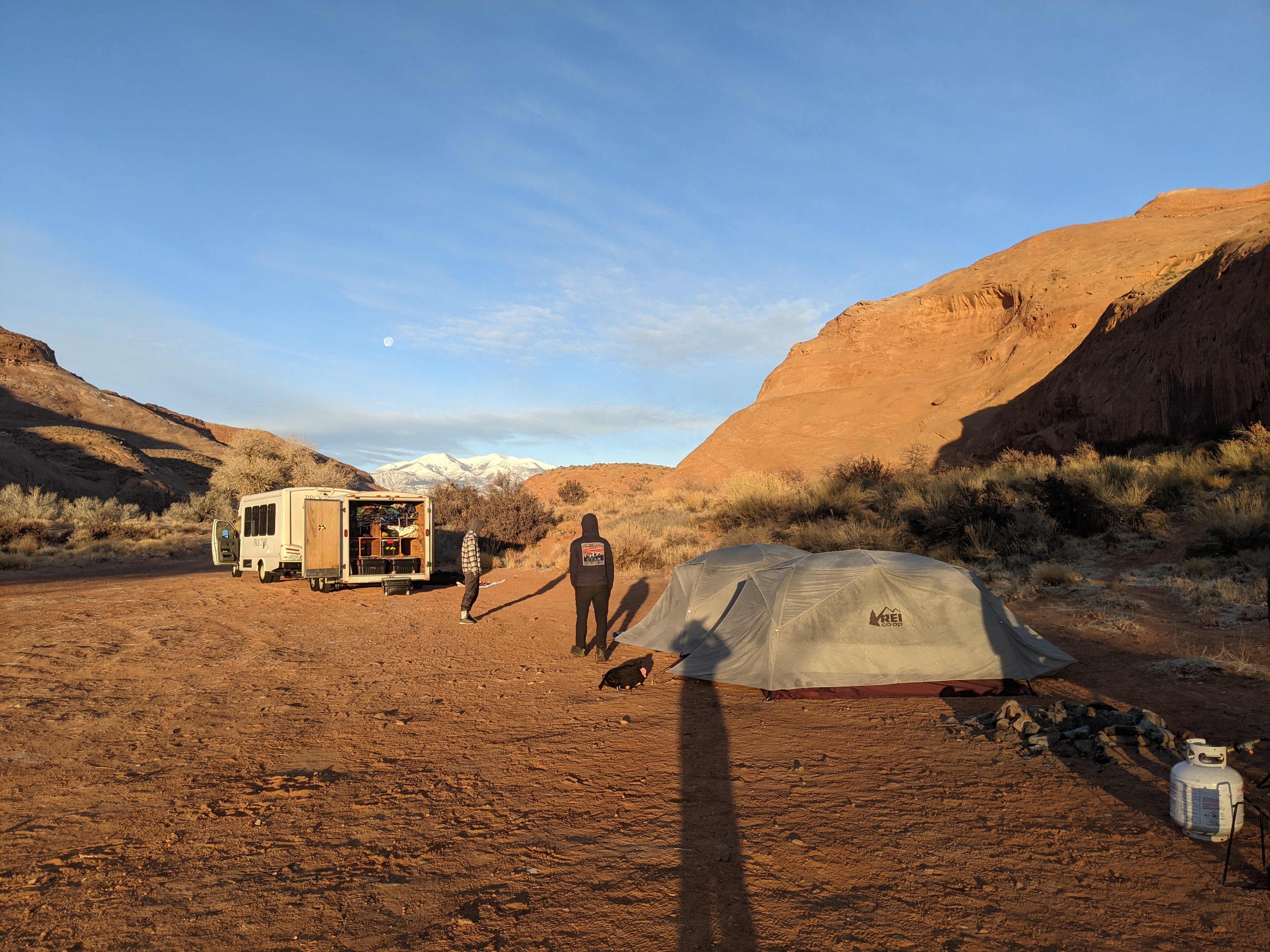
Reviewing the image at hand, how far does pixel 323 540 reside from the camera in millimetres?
14664

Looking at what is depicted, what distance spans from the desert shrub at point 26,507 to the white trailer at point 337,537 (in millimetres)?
14797

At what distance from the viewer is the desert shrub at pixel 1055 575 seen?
463 inches

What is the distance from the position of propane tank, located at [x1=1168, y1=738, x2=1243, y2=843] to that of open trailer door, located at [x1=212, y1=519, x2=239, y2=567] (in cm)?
1924

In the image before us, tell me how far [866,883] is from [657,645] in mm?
6022

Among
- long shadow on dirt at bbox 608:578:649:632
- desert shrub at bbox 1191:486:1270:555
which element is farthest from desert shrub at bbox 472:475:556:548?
desert shrub at bbox 1191:486:1270:555

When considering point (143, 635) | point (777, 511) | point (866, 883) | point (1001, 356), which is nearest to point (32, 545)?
point (143, 635)

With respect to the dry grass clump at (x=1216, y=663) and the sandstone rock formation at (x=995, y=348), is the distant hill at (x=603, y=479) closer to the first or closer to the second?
the sandstone rock formation at (x=995, y=348)

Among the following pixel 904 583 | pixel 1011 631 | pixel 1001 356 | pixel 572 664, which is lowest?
pixel 572 664

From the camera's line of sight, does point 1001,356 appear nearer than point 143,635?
No

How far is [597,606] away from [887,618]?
147 inches

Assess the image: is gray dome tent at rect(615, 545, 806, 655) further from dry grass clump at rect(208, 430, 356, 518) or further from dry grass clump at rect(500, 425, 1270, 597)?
dry grass clump at rect(208, 430, 356, 518)

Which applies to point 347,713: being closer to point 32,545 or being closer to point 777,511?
point 777,511

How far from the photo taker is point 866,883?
3627mm

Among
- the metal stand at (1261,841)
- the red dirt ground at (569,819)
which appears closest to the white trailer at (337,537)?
the red dirt ground at (569,819)
